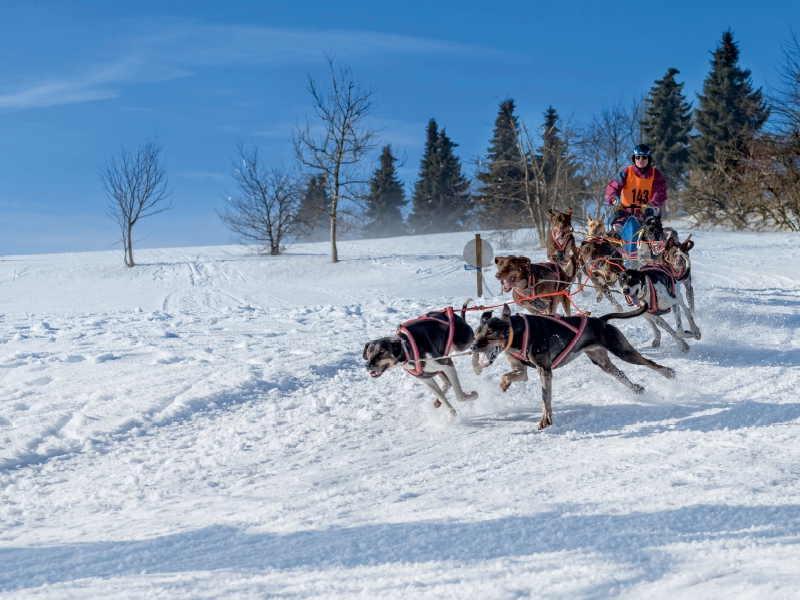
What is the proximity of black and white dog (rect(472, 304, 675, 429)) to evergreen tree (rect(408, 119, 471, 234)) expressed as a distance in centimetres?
4436

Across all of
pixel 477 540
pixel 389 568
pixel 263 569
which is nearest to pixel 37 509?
pixel 263 569

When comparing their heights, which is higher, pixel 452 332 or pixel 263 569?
pixel 452 332

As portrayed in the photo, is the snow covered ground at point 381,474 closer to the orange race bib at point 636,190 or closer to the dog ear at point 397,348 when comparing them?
the dog ear at point 397,348

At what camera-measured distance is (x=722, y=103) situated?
40938 millimetres

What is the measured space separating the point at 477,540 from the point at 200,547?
135 centimetres

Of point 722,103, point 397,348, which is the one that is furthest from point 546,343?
point 722,103

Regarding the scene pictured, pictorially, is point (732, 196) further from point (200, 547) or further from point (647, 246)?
point (200, 547)

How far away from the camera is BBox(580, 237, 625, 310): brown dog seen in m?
8.25

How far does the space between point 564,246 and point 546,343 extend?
4093mm

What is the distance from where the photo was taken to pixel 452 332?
18.6 feet

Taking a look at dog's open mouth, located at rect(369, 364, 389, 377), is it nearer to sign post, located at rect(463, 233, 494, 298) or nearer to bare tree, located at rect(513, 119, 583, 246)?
sign post, located at rect(463, 233, 494, 298)

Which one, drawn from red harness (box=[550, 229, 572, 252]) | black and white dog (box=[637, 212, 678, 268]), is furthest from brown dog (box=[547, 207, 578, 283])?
black and white dog (box=[637, 212, 678, 268])

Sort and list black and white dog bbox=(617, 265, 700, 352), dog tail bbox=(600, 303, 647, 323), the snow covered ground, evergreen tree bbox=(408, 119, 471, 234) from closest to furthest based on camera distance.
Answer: the snow covered ground, dog tail bbox=(600, 303, 647, 323), black and white dog bbox=(617, 265, 700, 352), evergreen tree bbox=(408, 119, 471, 234)

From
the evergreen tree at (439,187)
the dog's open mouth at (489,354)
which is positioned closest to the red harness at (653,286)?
the dog's open mouth at (489,354)
